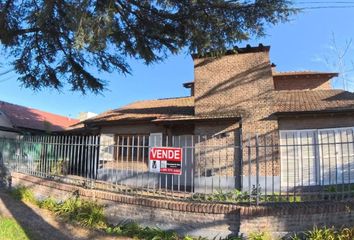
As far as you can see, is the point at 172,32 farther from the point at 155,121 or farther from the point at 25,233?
the point at 25,233

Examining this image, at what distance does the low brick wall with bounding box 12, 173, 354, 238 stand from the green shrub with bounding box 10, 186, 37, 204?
291 cm

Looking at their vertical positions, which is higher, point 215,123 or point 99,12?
point 99,12

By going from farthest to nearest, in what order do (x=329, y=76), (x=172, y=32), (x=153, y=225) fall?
(x=329, y=76), (x=172, y=32), (x=153, y=225)

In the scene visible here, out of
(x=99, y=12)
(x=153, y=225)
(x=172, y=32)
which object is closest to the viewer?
(x=153, y=225)

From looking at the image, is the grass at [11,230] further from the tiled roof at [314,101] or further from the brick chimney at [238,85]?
the tiled roof at [314,101]

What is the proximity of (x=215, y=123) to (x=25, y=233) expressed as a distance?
10327mm

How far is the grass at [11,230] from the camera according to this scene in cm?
805

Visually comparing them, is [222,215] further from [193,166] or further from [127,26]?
[127,26]

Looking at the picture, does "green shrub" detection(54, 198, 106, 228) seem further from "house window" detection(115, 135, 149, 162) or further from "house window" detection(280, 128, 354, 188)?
"house window" detection(280, 128, 354, 188)

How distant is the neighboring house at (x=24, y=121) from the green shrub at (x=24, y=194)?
552 inches

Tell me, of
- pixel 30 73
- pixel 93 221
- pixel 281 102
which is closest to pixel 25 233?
pixel 93 221

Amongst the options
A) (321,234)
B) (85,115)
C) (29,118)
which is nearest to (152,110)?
(29,118)

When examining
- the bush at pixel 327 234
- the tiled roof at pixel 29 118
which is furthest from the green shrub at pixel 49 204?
the tiled roof at pixel 29 118

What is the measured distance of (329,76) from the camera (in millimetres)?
24312
